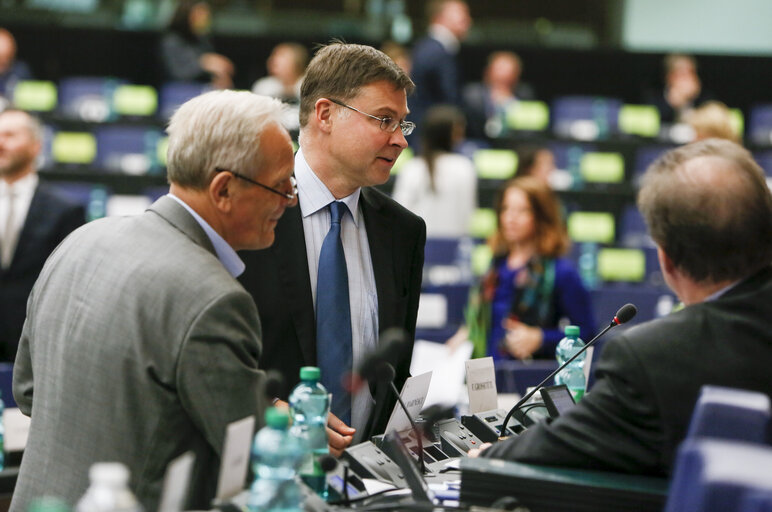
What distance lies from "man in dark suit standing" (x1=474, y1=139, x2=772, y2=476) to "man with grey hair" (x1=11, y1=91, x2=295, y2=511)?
64 cm

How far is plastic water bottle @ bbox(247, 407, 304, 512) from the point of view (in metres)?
1.75

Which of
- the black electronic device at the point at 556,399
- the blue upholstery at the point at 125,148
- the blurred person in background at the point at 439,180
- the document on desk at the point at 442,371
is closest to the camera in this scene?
the black electronic device at the point at 556,399

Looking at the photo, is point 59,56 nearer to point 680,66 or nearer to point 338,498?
point 680,66

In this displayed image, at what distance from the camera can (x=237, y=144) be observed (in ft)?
6.87

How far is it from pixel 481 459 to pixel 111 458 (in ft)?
2.35

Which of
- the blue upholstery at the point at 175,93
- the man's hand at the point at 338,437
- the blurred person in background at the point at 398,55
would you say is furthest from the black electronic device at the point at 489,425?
the blue upholstery at the point at 175,93

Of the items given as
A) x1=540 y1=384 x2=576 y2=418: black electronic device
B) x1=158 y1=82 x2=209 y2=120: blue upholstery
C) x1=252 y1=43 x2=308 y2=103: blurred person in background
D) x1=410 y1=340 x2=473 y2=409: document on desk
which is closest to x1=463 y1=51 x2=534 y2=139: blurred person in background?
x1=252 y1=43 x2=308 y2=103: blurred person in background

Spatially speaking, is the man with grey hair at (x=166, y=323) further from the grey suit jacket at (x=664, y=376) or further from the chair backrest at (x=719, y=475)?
the chair backrest at (x=719, y=475)

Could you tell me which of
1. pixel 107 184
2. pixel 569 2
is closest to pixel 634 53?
pixel 569 2

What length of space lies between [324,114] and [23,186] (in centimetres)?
315

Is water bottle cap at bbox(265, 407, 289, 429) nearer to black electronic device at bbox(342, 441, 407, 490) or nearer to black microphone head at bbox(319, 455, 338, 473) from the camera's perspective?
black microphone head at bbox(319, 455, 338, 473)

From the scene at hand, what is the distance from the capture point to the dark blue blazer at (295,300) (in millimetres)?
2711

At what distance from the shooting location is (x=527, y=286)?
523 cm

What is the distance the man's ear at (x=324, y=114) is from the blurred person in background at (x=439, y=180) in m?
4.22
